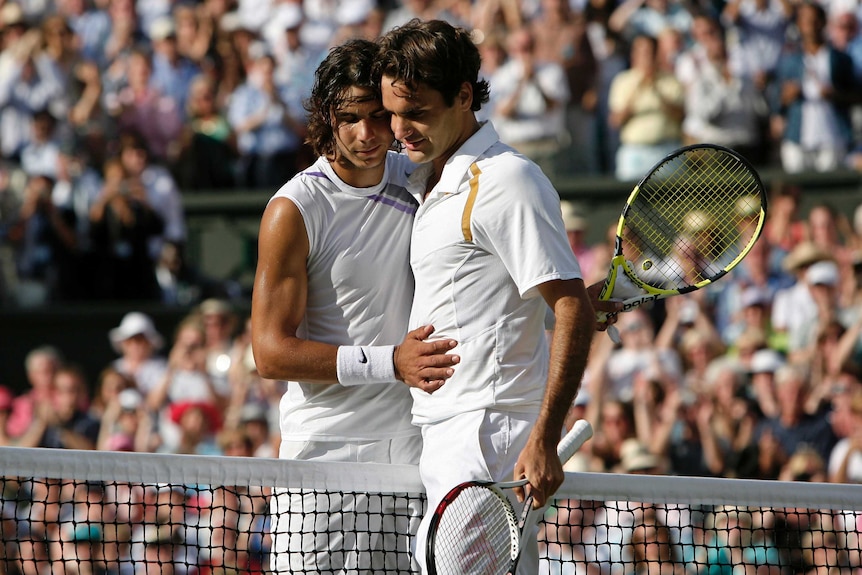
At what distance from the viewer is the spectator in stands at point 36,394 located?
399 inches

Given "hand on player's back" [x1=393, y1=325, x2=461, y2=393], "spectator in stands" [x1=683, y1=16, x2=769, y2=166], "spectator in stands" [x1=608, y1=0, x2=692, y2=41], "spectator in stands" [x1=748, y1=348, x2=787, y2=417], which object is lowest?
"spectator in stands" [x1=748, y1=348, x2=787, y2=417]

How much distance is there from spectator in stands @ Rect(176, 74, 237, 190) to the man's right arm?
848cm

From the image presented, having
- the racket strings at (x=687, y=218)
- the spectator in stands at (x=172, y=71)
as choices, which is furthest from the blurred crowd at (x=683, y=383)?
the spectator in stands at (x=172, y=71)

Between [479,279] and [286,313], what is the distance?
65cm

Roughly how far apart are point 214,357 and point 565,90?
378 centimetres

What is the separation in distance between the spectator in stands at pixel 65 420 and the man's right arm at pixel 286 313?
5765 mm

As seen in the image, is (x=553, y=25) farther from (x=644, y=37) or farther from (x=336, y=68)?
(x=336, y=68)

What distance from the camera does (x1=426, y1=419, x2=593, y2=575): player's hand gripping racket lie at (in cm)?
385

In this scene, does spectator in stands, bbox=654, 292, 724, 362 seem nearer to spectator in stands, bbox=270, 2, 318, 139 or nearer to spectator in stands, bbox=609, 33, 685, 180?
spectator in stands, bbox=609, 33, 685, 180

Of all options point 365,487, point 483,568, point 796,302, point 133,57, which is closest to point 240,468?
point 365,487

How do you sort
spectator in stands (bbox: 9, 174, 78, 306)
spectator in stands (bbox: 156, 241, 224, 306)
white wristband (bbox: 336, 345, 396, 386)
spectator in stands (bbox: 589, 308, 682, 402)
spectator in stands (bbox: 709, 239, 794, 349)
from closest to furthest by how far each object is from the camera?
white wristband (bbox: 336, 345, 396, 386), spectator in stands (bbox: 589, 308, 682, 402), spectator in stands (bbox: 709, 239, 794, 349), spectator in stands (bbox: 9, 174, 78, 306), spectator in stands (bbox: 156, 241, 224, 306)

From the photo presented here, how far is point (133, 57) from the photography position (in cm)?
1301

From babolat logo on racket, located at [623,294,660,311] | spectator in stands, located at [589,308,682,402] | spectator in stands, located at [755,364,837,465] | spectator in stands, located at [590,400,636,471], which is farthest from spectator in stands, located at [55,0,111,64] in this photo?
babolat logo on racket, located at [623,294,660,311]

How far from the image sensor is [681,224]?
5.19m
